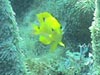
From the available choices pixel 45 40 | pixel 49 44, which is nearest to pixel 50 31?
pixel 45 40

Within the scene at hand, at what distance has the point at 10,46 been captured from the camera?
3.12 meters

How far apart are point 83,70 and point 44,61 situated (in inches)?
21.8

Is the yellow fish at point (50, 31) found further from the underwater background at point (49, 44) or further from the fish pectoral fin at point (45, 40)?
the underwater background at point (49, 44)

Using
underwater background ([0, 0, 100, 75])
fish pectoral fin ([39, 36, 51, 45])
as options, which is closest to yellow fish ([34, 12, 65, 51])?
fish pectoral fin ([39, 36, 51, 45])

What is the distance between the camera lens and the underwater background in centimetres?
314

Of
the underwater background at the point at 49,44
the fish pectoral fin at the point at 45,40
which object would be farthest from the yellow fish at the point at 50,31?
the underwater background at the point at 49,44

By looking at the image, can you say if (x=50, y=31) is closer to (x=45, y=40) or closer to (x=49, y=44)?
(x=45, y=40)

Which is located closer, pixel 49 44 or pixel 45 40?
pixel 45 40

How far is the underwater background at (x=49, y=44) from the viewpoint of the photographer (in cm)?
314

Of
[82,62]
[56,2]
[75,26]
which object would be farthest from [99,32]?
[56,2]

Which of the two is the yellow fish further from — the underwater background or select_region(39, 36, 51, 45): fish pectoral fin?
the underwater background

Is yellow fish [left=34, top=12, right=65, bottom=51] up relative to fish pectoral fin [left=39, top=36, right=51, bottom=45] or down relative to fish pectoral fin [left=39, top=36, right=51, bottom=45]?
up

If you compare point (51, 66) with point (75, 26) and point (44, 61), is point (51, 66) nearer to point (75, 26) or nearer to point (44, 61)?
point (44, 61)

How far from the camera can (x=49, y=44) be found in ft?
14.6
